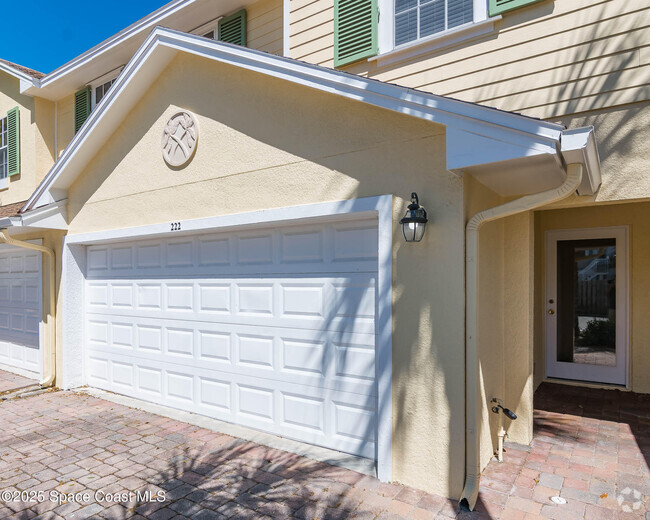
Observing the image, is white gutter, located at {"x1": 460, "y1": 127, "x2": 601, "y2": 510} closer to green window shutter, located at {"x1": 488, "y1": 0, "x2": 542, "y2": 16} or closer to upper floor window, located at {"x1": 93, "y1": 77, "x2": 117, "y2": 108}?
green window shutter, located at {"x1": 488, "y1": 0, "x2": 542, "y2": 16}

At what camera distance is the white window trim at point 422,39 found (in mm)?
5270

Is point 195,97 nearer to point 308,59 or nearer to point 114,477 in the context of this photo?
point 308,59

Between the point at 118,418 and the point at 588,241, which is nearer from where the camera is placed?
the point at 118,418

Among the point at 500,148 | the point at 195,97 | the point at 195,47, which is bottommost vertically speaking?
the point at 500,148

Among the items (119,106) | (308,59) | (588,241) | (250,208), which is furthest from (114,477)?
(588,241)

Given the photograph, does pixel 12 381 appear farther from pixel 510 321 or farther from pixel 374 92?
pixel 510 321

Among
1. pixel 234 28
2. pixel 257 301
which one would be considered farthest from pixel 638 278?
pixel 234 28

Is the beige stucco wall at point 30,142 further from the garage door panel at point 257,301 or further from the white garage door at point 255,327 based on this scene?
the garage door panel at point 257,301

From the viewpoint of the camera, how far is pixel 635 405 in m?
6.33

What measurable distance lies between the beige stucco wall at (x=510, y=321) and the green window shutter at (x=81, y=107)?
918 centimetres

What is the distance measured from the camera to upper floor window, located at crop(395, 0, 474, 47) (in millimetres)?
5496

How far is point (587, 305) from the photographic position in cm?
739

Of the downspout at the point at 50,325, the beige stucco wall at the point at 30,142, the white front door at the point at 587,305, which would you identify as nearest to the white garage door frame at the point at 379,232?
the downspout at the point at 50,325

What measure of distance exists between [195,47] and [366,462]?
16.8ft
